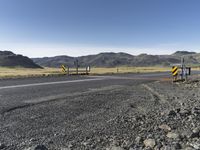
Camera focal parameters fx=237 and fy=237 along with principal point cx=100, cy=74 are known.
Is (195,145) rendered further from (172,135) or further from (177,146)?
(172,135)

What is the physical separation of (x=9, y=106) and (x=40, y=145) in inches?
165

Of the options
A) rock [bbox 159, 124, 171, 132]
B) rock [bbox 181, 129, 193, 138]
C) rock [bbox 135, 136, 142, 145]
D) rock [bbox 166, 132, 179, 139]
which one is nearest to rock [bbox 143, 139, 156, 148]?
rock [bbox 135, 136, 142, 145]

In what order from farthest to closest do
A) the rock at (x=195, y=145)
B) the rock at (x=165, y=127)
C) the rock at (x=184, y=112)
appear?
the rock at (x=184, y=112) < the rock at (x=165, y=127) < the rock at (x=195, y=145)

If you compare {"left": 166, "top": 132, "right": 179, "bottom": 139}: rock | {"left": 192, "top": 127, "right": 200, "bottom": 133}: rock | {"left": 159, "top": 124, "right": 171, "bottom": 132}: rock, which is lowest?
{"left": 159, "top": 124, "right": 171, "bottom": 132}: rock

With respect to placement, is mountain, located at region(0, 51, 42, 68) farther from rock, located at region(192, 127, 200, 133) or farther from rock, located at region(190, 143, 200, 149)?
rock, located at region(190, 143, 200, 149)

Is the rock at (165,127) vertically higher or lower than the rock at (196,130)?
lower

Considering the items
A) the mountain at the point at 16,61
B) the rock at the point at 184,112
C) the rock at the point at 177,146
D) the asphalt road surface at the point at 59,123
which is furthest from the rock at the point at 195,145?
the mountain at the point at 16,61

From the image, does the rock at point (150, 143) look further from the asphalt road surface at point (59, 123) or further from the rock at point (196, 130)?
the rock at point (196, 130)

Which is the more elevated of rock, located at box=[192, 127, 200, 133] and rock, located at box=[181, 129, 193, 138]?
rock, located at box=[192, 127, 200, 133]

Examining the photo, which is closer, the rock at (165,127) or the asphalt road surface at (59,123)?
the asphalt road surface at (59,123)

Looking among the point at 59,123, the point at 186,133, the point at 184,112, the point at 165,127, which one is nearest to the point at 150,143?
the point at 186,133

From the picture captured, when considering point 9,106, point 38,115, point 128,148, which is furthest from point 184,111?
point 9,106

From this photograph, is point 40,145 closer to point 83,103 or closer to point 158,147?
point 158,147

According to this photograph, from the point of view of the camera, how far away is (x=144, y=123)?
20.6 ft
